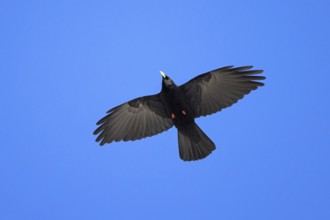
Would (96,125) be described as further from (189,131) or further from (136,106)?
(189,131)

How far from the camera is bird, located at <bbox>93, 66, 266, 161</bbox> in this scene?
1366cm

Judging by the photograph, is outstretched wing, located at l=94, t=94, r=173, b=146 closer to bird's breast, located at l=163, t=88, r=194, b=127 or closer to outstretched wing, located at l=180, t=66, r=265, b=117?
bird's breast, located at l=163, t=88, r=194, b=127

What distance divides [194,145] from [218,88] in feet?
4.90

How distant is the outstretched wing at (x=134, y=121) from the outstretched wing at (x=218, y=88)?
0.82 m

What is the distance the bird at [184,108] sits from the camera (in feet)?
44.8

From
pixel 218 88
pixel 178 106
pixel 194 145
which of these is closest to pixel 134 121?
pixel 178 106

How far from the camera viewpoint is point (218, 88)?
13.9 metres

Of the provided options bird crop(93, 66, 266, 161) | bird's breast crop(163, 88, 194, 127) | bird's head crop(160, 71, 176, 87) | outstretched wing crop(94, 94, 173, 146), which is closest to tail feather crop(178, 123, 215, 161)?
A: bird crop(93, 66, 266, 161)

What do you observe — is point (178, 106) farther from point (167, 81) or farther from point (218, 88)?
point (218, 88)

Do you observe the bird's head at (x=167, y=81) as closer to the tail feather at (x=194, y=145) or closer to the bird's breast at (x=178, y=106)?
the bird's breast at (x=178, y=106)

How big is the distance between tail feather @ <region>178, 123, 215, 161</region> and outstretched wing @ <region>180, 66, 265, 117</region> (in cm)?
49

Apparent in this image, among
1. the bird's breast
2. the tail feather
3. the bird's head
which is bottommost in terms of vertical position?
Result: the tail feather

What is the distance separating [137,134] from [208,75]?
2.28m

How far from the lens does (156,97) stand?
1402 centimetres
